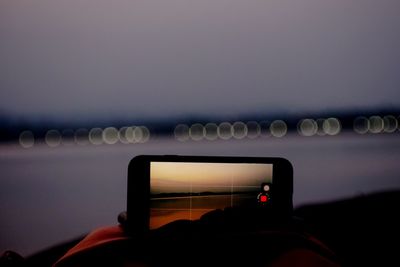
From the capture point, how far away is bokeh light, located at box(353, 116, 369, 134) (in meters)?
1.62

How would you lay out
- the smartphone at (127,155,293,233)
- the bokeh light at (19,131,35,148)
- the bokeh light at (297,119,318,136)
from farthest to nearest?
the bokeh light at (297,119,318,136), the bokeh light at (19,131,35,148), the smartphone at (127,155,293,233)

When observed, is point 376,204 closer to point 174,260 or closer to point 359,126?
point 359,126

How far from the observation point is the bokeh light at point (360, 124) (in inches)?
63.7

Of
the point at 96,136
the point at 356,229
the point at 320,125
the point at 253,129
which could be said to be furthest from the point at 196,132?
the point at 356,229

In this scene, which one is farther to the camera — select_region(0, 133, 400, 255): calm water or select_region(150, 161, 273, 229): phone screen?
select_region(0, 133, 400, 255): calm water

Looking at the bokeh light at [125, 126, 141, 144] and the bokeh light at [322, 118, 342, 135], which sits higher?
the bokeh light at [322, 118, 342, 135]

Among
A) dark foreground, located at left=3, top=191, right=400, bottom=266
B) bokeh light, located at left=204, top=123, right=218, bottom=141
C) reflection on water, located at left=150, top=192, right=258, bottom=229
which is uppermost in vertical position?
bokeh light, located at left=204, top=123, right=218, bottom=141

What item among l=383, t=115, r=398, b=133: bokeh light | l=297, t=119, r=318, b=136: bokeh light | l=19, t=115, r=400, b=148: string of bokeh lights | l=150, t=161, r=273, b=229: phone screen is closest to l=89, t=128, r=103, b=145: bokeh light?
l=19, t=115, r=400, b=148: string of bokeh lights

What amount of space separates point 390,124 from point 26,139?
4.24ft

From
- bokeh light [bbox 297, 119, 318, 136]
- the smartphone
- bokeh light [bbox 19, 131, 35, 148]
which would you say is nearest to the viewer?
the smartphone

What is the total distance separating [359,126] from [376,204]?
0.30m

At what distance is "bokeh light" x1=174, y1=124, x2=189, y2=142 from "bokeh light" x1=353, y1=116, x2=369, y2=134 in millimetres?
611

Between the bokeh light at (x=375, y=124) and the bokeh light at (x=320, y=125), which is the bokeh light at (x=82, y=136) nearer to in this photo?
the bokeh light at (x=320, y=125)

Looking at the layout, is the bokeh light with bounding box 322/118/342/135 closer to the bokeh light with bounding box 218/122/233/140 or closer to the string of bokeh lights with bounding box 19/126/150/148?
the bokeh light with bounding box 218/122/233/140
